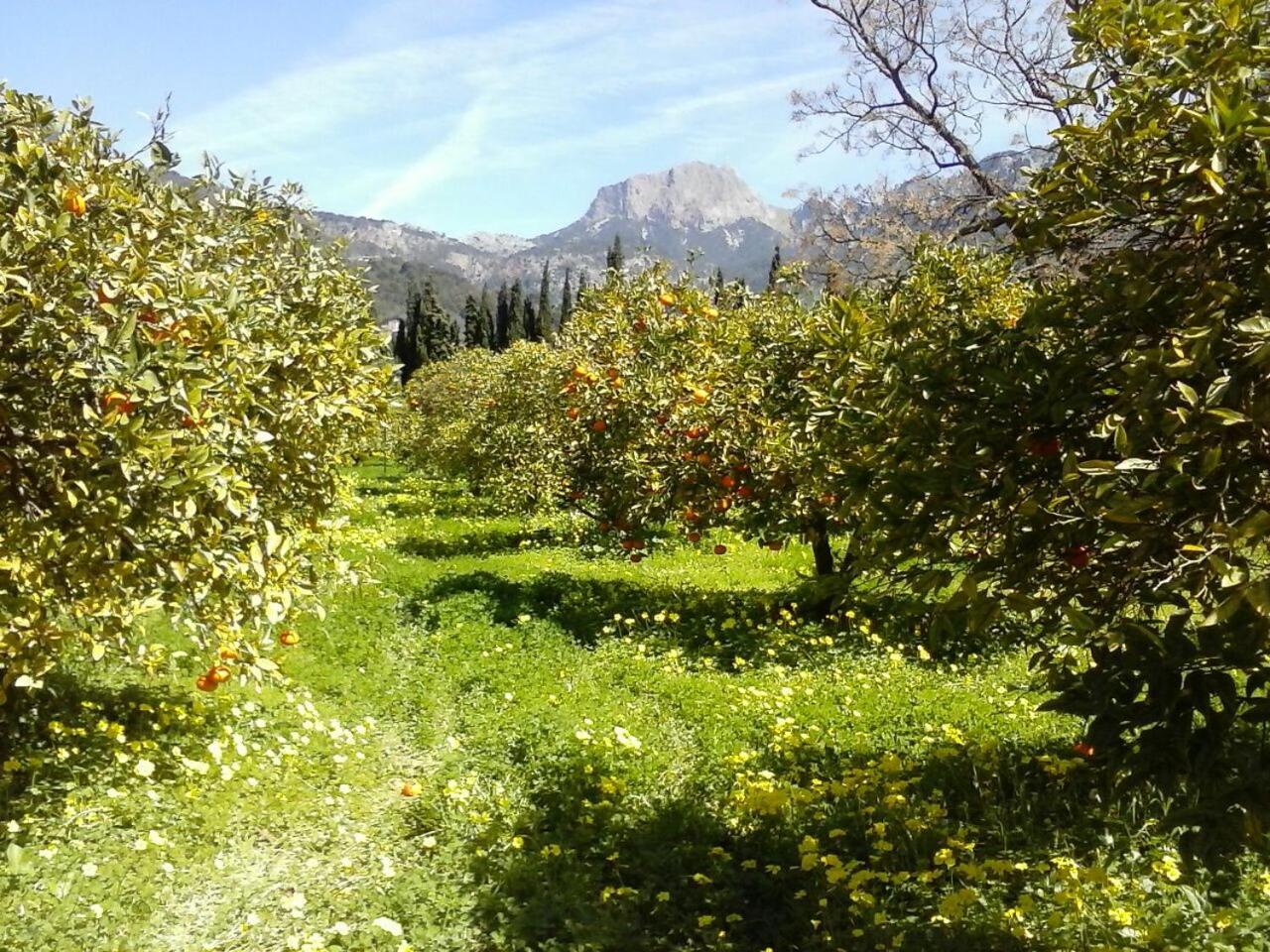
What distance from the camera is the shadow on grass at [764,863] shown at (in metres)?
5.24

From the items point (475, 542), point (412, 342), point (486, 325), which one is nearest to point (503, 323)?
point (486, 325)

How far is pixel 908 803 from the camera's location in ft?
21.1

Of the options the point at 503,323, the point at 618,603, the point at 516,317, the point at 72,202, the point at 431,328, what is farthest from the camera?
the point at 503,323

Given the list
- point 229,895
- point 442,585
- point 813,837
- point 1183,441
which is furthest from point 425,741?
point 1183,441

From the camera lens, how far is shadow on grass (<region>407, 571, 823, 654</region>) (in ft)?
37.4

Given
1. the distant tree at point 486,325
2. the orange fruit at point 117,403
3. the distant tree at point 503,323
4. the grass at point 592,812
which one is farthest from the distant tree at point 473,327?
the orange fruit at point 117,403

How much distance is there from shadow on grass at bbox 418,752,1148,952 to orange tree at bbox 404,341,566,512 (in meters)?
11.1

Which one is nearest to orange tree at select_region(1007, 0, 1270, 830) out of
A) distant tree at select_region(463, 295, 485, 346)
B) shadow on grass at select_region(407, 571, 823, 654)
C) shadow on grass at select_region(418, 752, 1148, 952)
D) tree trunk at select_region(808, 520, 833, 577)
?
shadow on grass at select_region(418, 752, 1148, 952)

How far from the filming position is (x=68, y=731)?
23.2ft

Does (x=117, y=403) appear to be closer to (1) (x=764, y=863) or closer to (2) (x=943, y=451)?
(2) (x=943, y=451)

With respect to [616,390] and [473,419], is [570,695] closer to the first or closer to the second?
[616,390]

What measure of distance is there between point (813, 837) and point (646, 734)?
2384 mm

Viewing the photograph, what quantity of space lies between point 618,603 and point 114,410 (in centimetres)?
922

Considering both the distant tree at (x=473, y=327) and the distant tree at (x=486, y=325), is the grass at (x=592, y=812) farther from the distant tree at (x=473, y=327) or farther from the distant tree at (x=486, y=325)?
the distant tree at (x=486, y=325)
